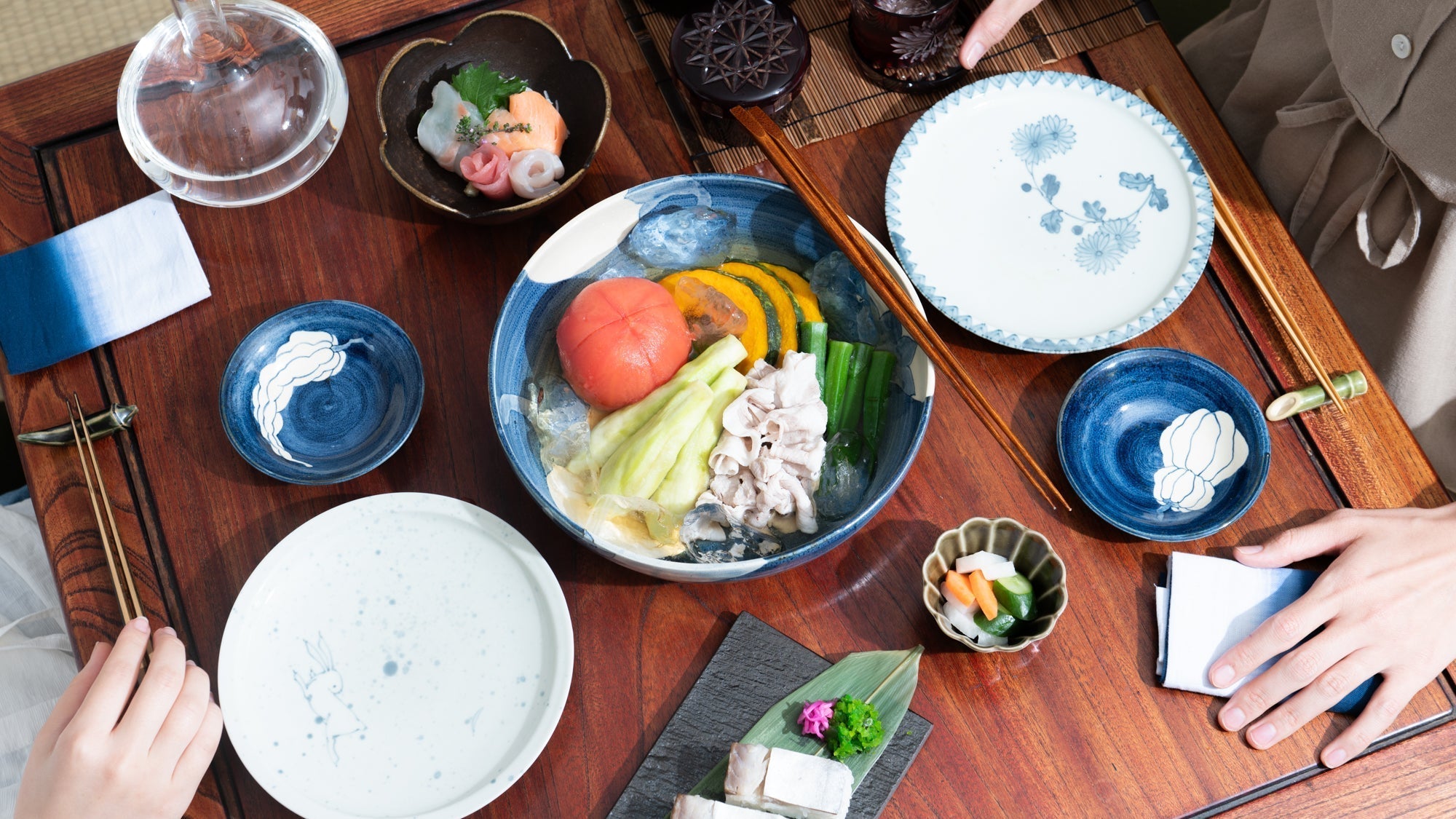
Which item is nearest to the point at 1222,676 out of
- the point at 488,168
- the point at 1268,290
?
the point at 1268,290

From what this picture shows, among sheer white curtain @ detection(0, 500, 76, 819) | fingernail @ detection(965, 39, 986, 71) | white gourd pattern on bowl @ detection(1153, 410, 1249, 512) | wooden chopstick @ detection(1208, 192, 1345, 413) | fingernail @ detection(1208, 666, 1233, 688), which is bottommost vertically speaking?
sheer white curtain @ detection(0, 500, 76, 819)

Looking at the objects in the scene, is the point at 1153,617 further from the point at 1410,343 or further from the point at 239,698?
the point at 239,698

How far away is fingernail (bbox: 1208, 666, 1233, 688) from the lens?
1229 mm

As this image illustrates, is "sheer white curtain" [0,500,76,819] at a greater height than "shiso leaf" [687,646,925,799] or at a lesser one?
lesser

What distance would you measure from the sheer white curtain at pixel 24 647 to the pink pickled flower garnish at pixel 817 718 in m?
1.23

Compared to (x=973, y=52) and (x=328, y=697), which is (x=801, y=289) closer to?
(x=973, y=52)

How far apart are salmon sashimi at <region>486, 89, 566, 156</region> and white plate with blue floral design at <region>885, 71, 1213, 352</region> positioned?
0.52m

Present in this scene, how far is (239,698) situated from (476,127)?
85cm

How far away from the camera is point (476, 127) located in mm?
1405

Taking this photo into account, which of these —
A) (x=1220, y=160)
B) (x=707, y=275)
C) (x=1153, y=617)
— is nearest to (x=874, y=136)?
(x=707, y=275)

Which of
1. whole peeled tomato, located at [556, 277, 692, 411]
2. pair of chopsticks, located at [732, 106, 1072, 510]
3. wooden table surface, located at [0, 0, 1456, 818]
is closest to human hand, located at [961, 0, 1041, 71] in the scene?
wooden table surface, located at [0, 0, 1456, 818]

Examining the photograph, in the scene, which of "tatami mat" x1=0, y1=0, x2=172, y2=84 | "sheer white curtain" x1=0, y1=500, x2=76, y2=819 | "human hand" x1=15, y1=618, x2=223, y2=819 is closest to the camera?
"human hand" x1=15, y1=618, x2=223, y2=819

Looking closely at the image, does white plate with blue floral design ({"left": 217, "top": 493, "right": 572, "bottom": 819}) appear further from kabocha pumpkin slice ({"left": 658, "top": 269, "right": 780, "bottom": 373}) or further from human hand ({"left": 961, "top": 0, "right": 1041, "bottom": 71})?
human hand ({"left": 961, "top": 0, "right": 1041, "bottom": 71})

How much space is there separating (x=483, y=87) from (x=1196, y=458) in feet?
3.90
